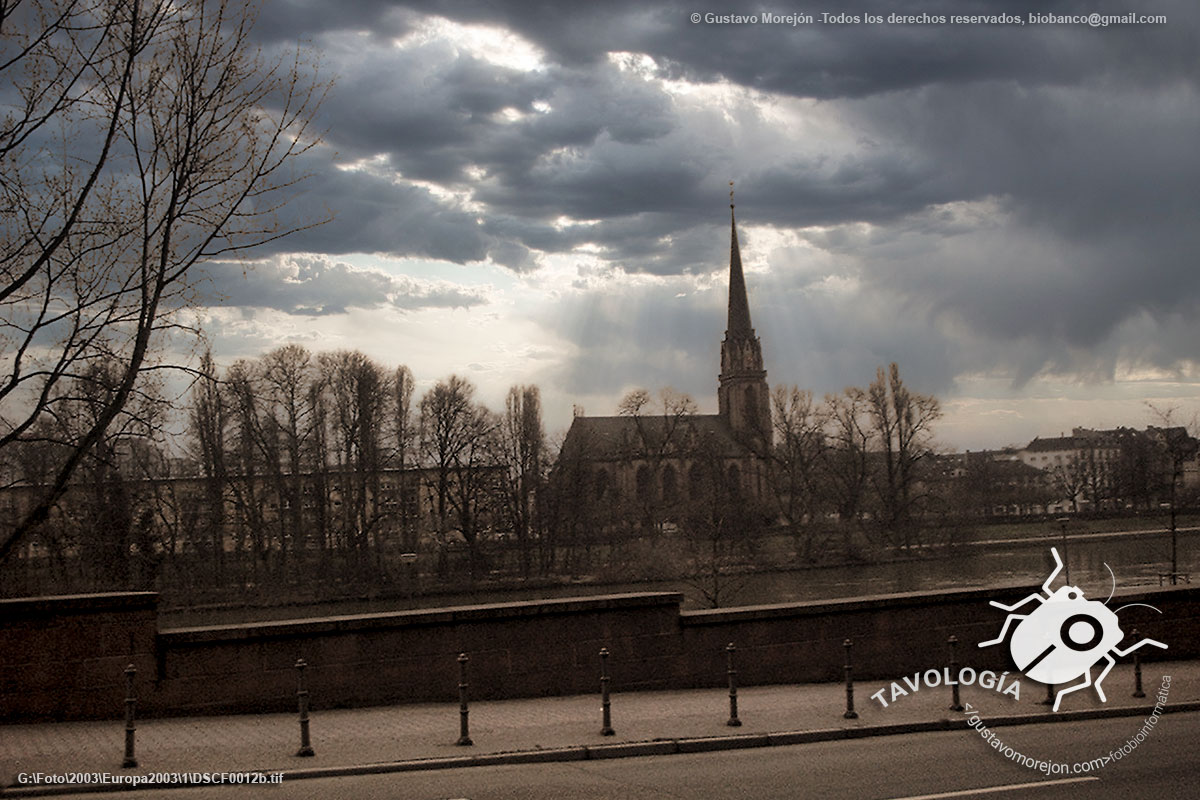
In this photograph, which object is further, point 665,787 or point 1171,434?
point 1171,434

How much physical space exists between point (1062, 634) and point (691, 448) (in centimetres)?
8463

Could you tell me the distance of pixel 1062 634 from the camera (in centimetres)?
1429

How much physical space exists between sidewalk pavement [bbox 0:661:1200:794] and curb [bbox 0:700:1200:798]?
0.01 m

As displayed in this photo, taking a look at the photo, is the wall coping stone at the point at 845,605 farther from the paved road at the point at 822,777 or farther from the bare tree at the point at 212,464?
the bare tree at the point at 212,464

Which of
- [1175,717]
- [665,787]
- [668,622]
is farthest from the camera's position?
[668,622]

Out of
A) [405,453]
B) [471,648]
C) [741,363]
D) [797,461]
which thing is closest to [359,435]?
[405,453]

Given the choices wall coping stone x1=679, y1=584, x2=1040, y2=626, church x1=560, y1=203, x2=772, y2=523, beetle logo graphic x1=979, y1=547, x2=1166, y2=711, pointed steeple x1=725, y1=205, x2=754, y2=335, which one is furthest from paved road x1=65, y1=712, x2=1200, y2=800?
pointed steeple x1=725, y1=205, x2=754, y2=335

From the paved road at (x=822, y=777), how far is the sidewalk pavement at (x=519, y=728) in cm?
40

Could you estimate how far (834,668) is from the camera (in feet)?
45.2

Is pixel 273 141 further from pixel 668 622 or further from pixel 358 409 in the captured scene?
pixel 358 409

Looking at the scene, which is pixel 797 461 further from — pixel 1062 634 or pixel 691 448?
pixel 1062 634

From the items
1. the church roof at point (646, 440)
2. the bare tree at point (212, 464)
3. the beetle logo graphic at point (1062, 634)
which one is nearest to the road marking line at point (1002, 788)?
the beetle logo graphic at point (1062, 634)

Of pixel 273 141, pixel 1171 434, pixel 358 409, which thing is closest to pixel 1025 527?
pixel 1171 434

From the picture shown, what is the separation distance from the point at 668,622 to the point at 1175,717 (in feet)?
18.4
